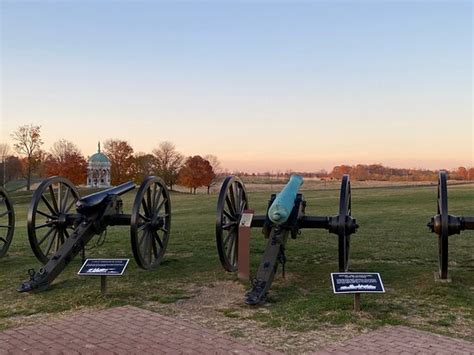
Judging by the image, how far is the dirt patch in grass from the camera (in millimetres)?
5260

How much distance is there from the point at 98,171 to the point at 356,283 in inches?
2191

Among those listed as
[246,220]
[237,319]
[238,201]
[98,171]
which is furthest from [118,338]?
[98,171]

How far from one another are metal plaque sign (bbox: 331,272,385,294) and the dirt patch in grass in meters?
0.49

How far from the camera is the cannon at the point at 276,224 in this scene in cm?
738

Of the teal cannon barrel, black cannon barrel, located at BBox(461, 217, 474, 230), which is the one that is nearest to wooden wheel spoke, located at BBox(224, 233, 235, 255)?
the teal cannon barrel

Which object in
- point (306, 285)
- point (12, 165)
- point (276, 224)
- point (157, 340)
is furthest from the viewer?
point (12, 165)

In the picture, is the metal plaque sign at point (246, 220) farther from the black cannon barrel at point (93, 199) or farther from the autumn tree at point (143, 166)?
the autumn tree at point (143, 166)

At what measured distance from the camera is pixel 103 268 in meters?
7.09

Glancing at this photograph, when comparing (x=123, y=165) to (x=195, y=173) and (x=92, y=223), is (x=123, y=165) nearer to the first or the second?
(x=195, y=173)

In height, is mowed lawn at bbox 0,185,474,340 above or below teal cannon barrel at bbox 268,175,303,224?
below

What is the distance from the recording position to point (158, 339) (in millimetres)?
5297

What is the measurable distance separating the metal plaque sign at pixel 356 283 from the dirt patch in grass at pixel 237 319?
494 mm

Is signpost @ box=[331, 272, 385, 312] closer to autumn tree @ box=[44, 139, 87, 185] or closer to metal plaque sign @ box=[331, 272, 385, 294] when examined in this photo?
metal plaque sign @ box=[331, 272, 385, 294]

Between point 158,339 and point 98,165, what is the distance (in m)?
55.6
